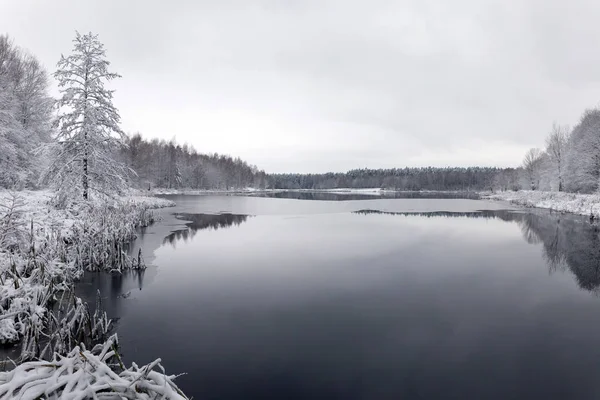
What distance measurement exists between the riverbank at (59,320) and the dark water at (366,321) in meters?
0.97

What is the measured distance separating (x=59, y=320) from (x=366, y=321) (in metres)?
7.87

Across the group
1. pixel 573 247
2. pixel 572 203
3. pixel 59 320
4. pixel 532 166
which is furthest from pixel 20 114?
pixel 532 166

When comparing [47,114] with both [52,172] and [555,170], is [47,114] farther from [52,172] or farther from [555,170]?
[555,170]

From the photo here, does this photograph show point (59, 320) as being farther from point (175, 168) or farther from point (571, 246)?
point (175, 168)

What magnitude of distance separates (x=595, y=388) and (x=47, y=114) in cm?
4261

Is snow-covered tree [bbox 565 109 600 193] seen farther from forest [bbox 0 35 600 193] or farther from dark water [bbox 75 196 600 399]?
dark water [bbox 75 196 600 399]

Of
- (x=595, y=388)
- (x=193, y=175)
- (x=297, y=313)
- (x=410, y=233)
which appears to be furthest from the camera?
(x=193, y=175)

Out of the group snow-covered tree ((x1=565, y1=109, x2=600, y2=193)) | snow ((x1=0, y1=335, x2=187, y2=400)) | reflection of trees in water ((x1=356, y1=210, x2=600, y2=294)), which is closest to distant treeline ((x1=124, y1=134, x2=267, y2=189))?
reflection of trees in water ((x1=356, y1=210, x2=600, y2=294))

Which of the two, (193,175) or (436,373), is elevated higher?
(193,175)

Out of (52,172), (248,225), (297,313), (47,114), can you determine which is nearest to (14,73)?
(47,114)

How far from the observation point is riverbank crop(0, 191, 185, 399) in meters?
3.15

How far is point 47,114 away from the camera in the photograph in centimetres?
3291

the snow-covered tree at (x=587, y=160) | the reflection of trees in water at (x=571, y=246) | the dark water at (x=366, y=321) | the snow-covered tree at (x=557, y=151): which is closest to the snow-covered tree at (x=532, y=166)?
the snow-covered tree at (x=557, y=151)

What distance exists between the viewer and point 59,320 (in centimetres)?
825
